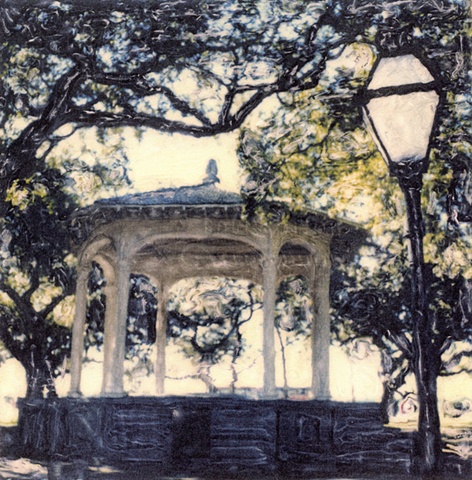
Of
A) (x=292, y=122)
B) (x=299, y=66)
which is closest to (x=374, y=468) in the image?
(x=292, y=122)

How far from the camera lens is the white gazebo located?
501cm

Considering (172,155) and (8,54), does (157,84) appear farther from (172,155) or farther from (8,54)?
(8,54)

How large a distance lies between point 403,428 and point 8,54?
398cm

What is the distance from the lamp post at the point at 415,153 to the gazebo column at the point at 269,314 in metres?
0.95

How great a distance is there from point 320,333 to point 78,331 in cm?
169

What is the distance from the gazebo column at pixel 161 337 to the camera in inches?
193

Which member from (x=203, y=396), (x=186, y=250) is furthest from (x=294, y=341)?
(x=186, y=250)

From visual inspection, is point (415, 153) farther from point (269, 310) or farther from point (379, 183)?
point (269, 310)

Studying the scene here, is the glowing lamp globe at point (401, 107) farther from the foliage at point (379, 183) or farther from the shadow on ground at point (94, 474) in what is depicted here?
the shadow on ground at point (94, 474)

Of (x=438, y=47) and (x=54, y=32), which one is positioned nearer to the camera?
(x=438, y=47)

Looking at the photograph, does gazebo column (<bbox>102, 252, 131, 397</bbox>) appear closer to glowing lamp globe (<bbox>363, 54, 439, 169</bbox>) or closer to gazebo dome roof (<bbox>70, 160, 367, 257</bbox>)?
gazebo dome roof (<bbox>70, 160, 367, 257</bbox>)

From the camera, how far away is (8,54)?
5.53 m

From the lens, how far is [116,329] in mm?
5109

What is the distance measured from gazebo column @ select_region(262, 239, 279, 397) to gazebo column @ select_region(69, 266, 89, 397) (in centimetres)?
128
